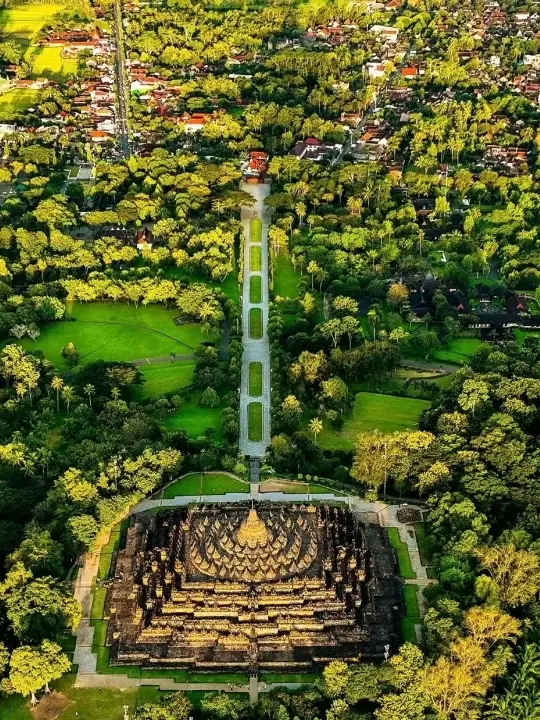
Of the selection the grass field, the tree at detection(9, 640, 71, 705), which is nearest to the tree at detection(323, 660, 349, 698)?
the tree at detection(9, 640, 71, 705)

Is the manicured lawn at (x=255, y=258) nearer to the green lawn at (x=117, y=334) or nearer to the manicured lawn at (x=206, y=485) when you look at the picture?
the green lawn at (x=117, y=334)

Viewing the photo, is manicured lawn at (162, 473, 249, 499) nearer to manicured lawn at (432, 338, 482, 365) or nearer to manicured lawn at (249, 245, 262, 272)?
manicured lawn at (432, 338, 482, 365)

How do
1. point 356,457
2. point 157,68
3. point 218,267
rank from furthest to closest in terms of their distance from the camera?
point 157,68 < point 218,267 < point 356,457

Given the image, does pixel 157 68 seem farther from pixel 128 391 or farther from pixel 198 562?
pixel 198 562

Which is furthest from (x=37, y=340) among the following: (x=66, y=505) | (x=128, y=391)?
(x=66, y=505)

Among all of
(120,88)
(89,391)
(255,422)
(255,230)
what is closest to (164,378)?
(89,391)

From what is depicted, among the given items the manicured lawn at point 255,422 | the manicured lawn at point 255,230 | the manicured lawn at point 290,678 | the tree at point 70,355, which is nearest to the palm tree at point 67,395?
the tree at point 70,355
